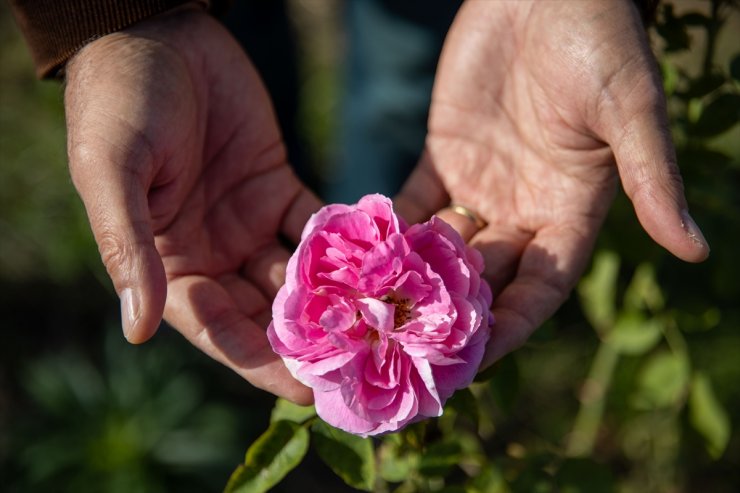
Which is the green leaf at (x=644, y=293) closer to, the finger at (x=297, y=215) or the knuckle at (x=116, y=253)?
the finger at (x=297, y=215)

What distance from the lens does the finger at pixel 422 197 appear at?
2.29 m

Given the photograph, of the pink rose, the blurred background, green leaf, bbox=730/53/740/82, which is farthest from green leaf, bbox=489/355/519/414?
green leaf, bbox=730/53/740/82

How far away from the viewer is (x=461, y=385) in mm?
1606

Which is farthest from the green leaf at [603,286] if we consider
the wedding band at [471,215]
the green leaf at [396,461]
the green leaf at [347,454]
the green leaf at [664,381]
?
the green leaf at [347,454]

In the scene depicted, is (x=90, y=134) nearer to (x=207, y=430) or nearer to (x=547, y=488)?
(x=547, y=488)

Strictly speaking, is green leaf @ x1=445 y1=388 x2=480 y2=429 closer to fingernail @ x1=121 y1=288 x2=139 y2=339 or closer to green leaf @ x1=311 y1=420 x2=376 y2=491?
green leaf @ x1=311 y1=420 x2=376 y2=491

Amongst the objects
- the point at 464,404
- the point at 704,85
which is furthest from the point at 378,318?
the point at 704,85

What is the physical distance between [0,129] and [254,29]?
1.67 metres

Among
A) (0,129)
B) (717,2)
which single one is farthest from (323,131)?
(717,2)

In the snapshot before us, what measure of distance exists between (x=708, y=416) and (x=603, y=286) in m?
0.50

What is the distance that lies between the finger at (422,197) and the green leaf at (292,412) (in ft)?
2.22

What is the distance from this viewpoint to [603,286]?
2547 millimetres

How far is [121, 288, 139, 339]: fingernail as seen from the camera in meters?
1.59

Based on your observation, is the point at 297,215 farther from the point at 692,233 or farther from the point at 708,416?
the point at 708,416
